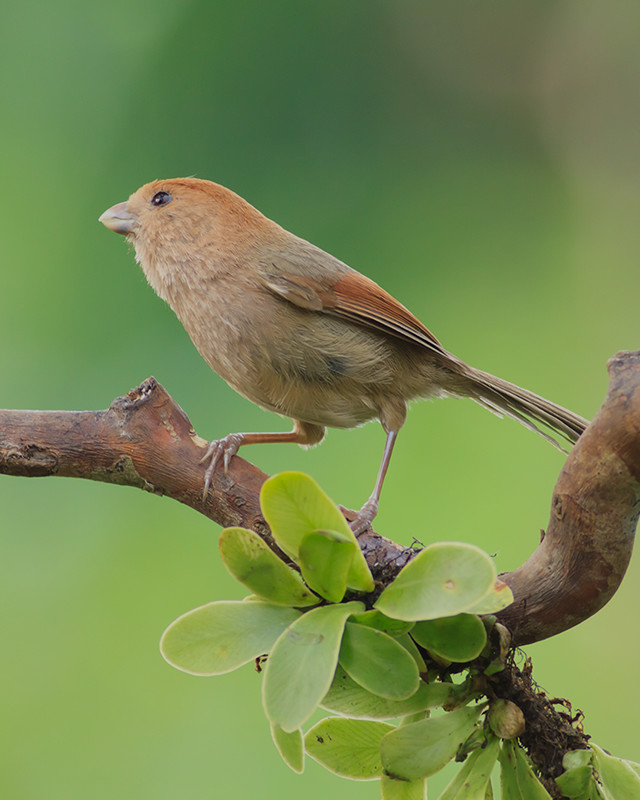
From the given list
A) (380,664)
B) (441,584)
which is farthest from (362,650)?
(441,584)

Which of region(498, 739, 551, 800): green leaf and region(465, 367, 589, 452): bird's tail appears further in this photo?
region(465, 367, 589, 452): bird's tail

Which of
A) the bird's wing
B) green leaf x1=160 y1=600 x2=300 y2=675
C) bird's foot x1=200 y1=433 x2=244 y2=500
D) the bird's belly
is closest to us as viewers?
green leaf x1=160 y1=600 x2=300 y2=675

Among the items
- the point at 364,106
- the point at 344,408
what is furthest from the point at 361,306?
the point at 364,106

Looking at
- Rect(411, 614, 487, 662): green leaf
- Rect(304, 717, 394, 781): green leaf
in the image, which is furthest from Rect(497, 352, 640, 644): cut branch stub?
Rect(304, 717, 394, 781): green leaf

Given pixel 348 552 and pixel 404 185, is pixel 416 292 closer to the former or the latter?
pixel 404 185

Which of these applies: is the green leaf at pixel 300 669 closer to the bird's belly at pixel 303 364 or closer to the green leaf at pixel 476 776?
the green leaf at pixel 476 776

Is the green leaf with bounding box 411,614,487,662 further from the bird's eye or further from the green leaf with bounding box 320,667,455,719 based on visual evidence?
the bird's eye

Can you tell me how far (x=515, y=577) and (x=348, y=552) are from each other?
31 centimetres

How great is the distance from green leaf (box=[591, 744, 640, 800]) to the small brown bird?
0.87 meters

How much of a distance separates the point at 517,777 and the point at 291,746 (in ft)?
1.02

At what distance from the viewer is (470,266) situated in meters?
3.35

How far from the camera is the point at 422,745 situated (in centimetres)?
111

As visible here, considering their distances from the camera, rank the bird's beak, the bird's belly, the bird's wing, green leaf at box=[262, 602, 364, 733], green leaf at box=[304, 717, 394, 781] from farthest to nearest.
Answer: the bird's beak → the bird's wing → the bird's belly → green leaf at box=[304, 717, 394, 781] → green leaf at box=[262, 602, 364, 733]

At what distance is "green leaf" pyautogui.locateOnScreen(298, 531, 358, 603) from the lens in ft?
3.40
